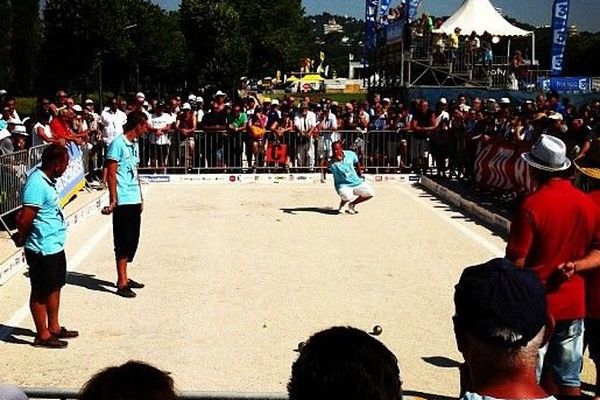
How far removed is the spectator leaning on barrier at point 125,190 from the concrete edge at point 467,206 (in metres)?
6.55

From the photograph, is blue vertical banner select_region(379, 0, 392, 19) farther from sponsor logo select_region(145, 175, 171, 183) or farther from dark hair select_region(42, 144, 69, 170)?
dark hair select_region(42, 144, 69, 170)

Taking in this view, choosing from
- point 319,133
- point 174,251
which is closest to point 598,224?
point 174,251

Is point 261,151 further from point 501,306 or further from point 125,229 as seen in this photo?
point 501,306

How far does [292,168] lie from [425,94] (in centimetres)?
983

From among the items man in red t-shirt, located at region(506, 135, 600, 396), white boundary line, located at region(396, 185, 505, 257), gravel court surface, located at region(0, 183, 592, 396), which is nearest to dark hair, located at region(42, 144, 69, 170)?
gravel court surface, located at region(0, 183, 592, 396)

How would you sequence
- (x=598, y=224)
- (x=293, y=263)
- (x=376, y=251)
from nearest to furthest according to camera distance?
1. (x=598, y=224)
2. (x=293, y=263)
3. (x=376, y=251)

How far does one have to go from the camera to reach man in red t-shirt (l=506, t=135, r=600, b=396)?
16.1 ft

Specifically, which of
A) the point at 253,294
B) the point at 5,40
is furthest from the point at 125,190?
the point at 5,40

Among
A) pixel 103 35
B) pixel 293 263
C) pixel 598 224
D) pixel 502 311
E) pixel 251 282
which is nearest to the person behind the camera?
pixel 502 311

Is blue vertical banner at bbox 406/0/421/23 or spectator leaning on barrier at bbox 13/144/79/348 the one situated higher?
blue vertical banner at bbox 406/0/421/23

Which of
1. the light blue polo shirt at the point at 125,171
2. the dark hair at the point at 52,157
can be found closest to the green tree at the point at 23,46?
the light blue polo shirt at the point at 125,171

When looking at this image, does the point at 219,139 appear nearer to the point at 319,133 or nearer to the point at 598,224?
the point at 319,133

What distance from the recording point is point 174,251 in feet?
40.6

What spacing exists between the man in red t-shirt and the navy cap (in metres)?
2.14
